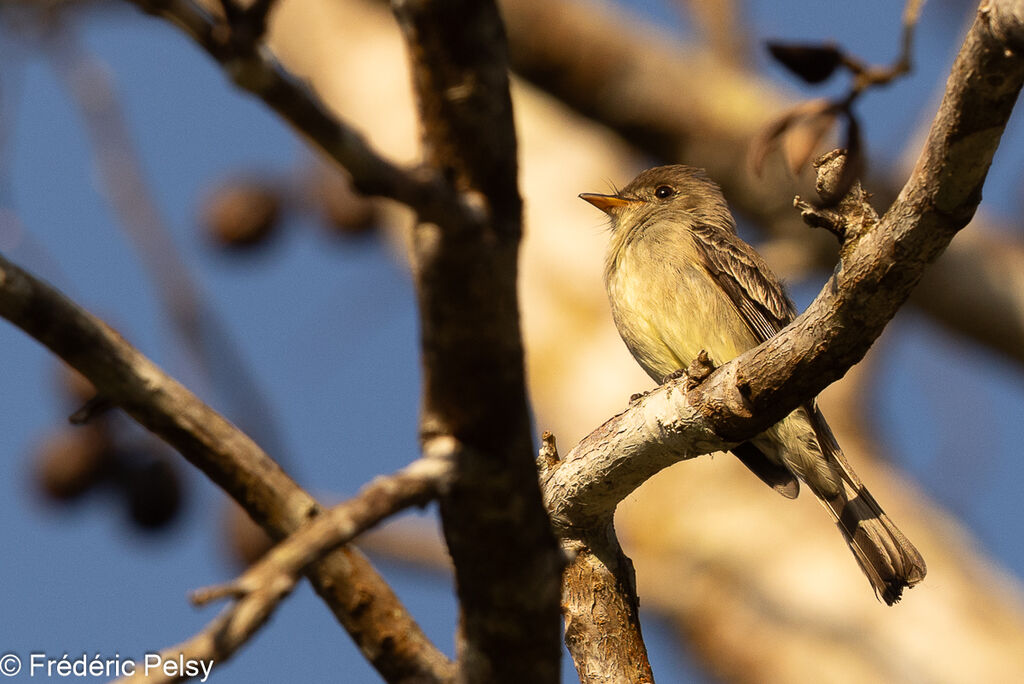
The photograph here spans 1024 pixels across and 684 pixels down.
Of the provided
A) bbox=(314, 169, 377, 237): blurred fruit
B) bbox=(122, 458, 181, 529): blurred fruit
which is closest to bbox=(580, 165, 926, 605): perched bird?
bbox=(122, 458, 181, 529): blurred fruit

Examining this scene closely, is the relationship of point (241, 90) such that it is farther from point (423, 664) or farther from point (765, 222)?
point (765, 222)

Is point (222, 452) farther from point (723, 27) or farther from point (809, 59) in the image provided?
point (723, 27)

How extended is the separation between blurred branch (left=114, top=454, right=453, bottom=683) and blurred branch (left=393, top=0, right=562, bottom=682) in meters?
0.33

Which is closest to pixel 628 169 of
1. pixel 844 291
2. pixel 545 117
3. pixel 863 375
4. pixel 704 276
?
pixel 545 117

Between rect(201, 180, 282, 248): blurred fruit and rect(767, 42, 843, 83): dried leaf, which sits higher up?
rect(201, 180, 282, 248): blurred fruit

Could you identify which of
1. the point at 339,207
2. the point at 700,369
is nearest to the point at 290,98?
the point at 700,369

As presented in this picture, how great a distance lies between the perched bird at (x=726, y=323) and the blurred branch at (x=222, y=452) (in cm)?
214

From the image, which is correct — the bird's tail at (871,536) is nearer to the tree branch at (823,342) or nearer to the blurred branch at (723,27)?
the tree branch at (823,342)

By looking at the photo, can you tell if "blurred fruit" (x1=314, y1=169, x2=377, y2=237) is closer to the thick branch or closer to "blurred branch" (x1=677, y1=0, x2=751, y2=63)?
"blurred branch" (x1=677, y1=0, x2=751, y2=63)

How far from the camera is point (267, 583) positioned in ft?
7.16

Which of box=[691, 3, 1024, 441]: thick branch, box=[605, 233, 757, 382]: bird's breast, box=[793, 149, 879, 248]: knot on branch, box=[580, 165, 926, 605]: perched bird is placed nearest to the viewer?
box=[691, 3, 1024, 441]: thick branch

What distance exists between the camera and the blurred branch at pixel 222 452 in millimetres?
2754

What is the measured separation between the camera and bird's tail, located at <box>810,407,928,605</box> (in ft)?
15.9

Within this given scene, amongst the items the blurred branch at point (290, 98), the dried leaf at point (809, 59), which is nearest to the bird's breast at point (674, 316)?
the dried leaf at point (809, 59)
